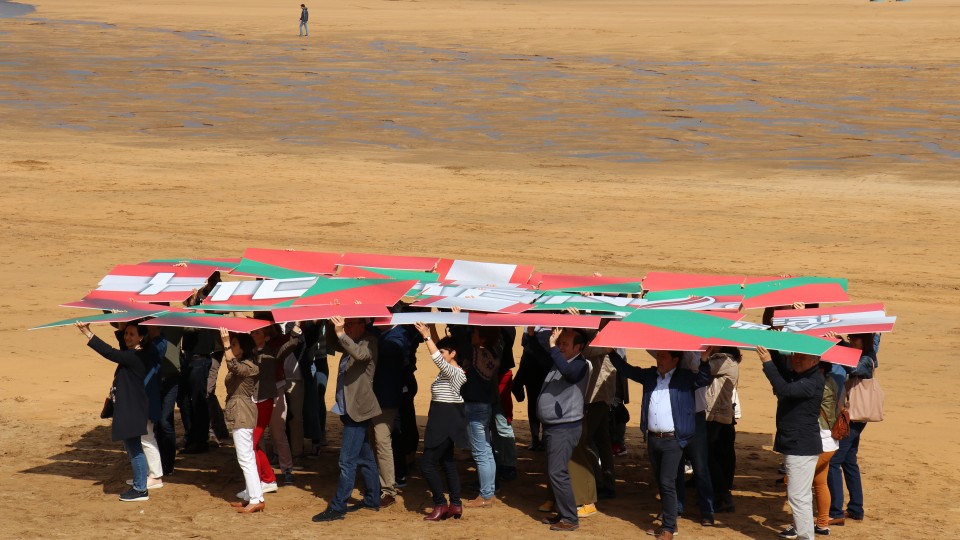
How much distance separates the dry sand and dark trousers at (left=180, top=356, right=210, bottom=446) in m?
0.32

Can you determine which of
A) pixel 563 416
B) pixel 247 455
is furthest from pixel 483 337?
pixel 247 455

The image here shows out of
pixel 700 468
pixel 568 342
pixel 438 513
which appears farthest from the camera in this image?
pixel 438 513

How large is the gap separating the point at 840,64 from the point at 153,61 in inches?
899

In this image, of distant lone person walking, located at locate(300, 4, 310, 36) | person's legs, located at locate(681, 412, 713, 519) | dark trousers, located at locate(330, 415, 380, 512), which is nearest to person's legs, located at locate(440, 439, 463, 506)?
dark trousers, located at locate(330, 415, 380, 512)

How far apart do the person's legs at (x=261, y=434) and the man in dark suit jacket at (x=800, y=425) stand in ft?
13.1

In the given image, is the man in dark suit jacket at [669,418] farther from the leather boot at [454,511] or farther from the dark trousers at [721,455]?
the leather boot at [454,511]

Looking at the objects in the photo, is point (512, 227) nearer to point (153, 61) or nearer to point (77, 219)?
point (77, 219)

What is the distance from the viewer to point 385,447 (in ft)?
32.9

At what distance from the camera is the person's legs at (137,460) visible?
33.1 ft

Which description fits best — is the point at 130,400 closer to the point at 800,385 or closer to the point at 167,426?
the point at 167,426

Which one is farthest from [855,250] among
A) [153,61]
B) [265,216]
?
[153,61]

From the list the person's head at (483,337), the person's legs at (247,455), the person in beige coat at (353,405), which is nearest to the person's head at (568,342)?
the person's head at (483,337)

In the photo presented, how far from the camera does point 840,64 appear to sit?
131ft

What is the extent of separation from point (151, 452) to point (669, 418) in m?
4.37
